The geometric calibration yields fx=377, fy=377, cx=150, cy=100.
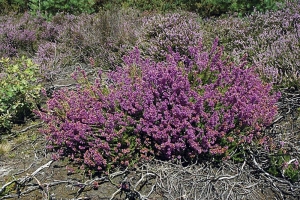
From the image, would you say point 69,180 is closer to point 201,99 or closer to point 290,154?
point 201,99

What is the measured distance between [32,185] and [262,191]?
7.10 ft

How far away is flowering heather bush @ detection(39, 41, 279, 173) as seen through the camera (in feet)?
11.5

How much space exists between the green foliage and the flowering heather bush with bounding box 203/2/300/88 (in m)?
2.63

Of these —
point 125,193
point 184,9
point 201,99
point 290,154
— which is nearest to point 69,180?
point 125,193

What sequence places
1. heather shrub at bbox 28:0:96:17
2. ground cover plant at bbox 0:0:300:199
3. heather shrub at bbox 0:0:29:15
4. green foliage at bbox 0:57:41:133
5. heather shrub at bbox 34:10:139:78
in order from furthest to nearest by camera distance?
heather shrub at bbox 0:0:29:15
heather shrub at bbox 28:0:96:17
heather shrub at bbox 34:10:139:78
green foliage at bbox 0:57:41:133
ground cover plant at bbox 0:0:300:199

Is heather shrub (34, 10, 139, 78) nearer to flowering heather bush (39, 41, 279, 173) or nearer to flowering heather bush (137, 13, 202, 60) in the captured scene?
flowering heather bush (137, 13, 202, 60)

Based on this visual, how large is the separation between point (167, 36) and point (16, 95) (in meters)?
2.31

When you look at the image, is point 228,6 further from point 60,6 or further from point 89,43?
point 60,6

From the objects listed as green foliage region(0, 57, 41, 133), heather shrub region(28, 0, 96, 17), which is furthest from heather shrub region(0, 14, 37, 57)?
green foliage region(0, 57, 41, 133)

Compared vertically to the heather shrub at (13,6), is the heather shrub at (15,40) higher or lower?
lower

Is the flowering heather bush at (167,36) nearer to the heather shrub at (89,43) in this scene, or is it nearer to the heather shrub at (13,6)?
the heather shrub at (89,43)

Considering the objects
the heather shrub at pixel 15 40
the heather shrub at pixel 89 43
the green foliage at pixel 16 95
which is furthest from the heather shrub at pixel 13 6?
the green foliage at pixel 16 95

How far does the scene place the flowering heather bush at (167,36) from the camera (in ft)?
17.6

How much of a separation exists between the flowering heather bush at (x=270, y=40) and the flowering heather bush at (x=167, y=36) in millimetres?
491
